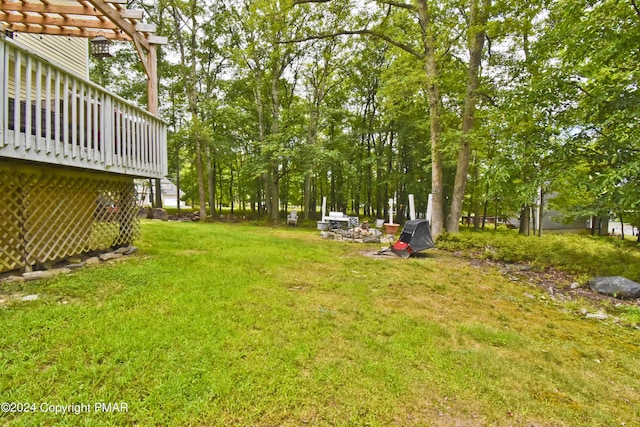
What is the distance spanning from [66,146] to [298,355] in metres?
3.78

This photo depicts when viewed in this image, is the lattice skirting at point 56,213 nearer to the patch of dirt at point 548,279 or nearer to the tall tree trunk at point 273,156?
the patch of dirt at point 548,279

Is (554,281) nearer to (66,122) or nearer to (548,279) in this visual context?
(548,279)

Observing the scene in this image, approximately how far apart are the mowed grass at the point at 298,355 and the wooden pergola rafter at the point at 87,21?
3915mm

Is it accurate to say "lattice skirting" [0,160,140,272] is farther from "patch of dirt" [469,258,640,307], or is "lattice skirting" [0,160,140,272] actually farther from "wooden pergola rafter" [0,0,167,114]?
"patch of dirt" [469,258,640,307]

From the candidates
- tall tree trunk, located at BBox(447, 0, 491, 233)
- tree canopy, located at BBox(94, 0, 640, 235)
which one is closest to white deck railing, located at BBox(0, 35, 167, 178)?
tree canopy, located at BBox(94, 0, 640, 235)

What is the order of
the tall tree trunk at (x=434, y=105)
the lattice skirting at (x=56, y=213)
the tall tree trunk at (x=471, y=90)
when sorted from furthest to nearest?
the tall tree trunk at (x=434, y=105)
the tall tree trunk at (x=471, y=90)
the lattice skirting at (x=56, y=213)

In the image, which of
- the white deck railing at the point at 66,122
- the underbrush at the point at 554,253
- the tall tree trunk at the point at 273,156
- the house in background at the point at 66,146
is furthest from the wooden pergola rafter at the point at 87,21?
the underbrush at the point at 554,253

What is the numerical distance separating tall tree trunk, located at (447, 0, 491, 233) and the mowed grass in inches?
203

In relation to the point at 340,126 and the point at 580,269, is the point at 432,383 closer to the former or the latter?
the point at 580,269

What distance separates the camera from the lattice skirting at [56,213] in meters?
3.63

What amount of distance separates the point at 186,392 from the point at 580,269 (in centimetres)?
756

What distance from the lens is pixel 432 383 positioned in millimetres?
2180

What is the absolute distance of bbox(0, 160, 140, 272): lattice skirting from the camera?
11.9ft

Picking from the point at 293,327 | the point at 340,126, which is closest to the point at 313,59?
the point at 340,126
